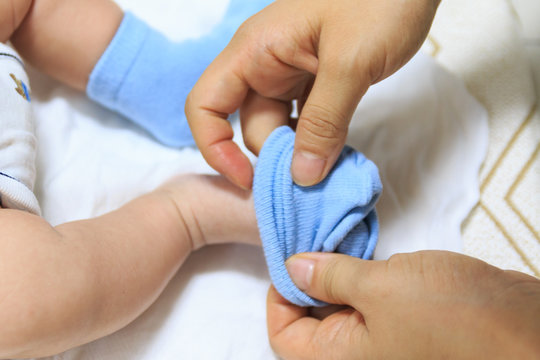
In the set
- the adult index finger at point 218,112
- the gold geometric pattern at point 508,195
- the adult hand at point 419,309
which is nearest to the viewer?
the adult hand at point 419,309

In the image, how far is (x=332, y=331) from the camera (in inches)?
24.8

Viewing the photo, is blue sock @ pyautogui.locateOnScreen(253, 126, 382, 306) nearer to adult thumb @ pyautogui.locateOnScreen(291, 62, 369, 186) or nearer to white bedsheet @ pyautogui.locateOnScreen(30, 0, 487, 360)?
adult thumb @ pyautogui.locateOnScreen(291, 62, 369, 186)

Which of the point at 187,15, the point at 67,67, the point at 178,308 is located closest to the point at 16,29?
the point at 67,67

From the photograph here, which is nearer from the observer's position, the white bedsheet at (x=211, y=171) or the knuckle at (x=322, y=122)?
the knuckle at (x=322, y=122)

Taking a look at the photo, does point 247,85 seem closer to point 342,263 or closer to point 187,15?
point 342,263

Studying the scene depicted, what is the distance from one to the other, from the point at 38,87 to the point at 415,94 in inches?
29.4

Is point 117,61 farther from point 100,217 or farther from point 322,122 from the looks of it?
point 322,122

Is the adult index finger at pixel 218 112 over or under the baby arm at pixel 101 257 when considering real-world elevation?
over

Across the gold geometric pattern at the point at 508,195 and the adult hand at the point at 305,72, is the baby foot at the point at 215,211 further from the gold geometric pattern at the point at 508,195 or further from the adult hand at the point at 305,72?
the gold geometric pattern at the point at 508,195

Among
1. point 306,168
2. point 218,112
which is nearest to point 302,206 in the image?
point 306,168

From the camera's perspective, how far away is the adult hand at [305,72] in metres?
0.59

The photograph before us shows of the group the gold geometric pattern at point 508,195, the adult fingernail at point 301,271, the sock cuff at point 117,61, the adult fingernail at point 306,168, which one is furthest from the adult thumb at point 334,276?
the sock cuff at point 117,61

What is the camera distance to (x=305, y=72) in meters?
0.73

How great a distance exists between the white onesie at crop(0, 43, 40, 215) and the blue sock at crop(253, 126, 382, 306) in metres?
0.33
